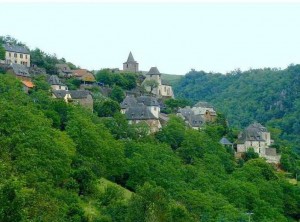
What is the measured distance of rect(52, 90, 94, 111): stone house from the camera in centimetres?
9556

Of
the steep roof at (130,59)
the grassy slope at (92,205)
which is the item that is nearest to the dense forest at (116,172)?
the grassy slope at (92,205)

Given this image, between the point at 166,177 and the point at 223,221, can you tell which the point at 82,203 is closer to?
the point at 223,221

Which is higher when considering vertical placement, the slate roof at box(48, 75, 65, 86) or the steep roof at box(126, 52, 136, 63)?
the steep roof at box(126, 52, 136, 63)

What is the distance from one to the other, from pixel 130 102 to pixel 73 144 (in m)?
32.9

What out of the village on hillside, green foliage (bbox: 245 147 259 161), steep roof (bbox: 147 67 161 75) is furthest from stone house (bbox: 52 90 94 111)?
steep roof (bbox: 147 67 161 75)

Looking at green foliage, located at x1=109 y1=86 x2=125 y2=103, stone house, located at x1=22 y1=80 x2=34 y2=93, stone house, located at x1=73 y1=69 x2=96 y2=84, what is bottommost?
green foliage, located at x1=109 y1=86 x2=125 y2=103

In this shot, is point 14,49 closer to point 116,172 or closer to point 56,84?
point 56,84

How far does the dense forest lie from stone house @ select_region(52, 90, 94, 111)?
2031 millimetres

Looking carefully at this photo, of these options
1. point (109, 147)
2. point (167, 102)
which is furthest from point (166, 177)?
point (167, 102)

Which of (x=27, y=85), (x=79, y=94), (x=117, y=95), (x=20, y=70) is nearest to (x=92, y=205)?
(x=27, y=85)

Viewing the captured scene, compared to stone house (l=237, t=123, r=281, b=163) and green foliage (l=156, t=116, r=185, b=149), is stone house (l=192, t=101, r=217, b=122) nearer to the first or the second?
stone house (l=237, t=123, r=281, b=163)

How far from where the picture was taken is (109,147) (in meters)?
74.9

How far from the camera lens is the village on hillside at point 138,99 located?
9756cm

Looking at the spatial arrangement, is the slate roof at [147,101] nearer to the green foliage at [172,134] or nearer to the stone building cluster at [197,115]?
the stone building cluster at [197,115]
